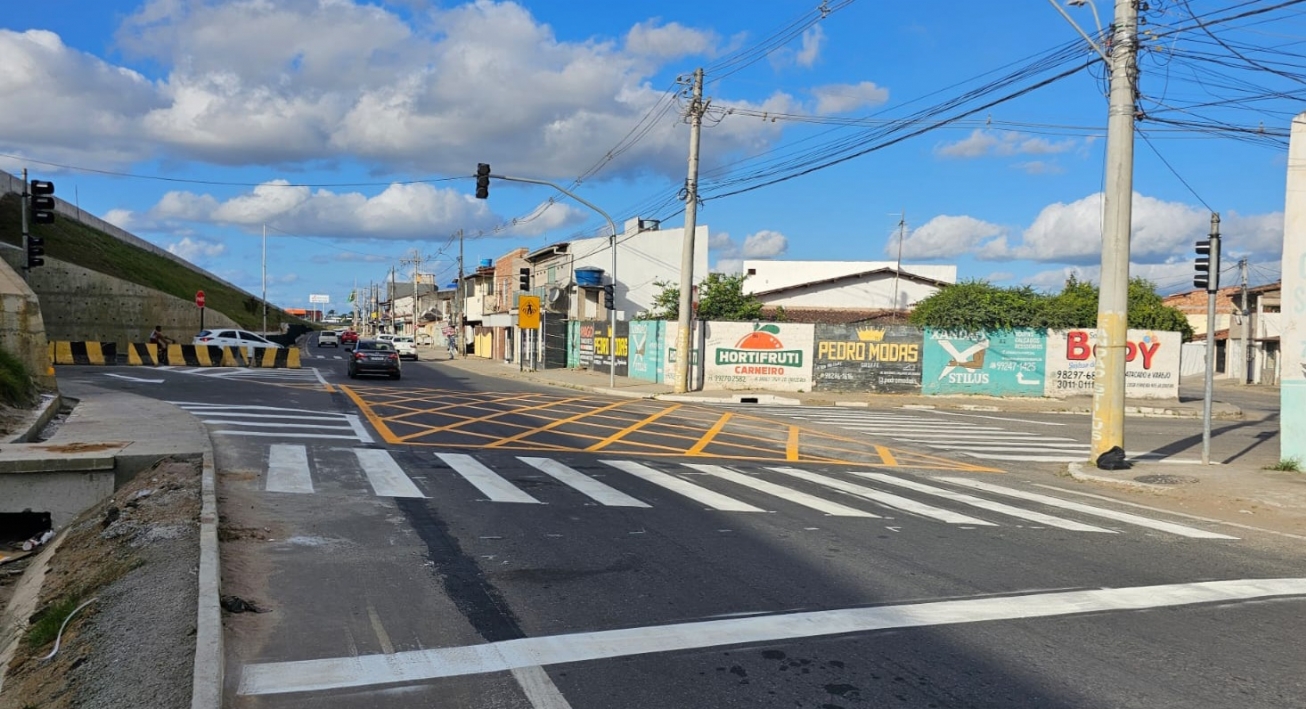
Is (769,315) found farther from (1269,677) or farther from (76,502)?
(1269,677)

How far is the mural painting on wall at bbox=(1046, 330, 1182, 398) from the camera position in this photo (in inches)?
1270

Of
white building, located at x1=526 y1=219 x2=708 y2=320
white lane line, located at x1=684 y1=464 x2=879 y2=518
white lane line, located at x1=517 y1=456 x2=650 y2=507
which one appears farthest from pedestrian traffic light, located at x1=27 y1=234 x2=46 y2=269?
white building, located at x1=526 y1=219 x2=708 y2=320

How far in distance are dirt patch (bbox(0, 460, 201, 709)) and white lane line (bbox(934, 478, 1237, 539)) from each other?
9.59 metres

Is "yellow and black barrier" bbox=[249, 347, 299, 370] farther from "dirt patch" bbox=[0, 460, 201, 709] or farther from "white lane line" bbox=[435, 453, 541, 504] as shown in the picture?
"dirt patch" bbox=[0, 460, 201, 709]

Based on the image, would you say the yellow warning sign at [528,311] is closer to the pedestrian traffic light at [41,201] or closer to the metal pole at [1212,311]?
the pedestrian traffic light at [41,201]

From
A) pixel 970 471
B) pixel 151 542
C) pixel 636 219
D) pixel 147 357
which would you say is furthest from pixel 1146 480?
pixel 636 219

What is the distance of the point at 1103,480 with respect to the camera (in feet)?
46.2

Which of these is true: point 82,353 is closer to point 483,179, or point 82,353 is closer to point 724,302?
point 483,179

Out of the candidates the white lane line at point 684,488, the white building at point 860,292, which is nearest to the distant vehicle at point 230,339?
the white building at point 860,292

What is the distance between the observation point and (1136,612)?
6.66m

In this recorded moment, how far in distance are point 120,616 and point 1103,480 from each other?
13.1m

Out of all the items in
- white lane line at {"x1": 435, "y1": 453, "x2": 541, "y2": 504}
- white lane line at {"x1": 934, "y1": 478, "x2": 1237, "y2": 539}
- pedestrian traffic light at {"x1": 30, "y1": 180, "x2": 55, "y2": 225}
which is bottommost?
white lane line at {"x1": 934, "y1": 478, "x2": 1237, "y2": 539}

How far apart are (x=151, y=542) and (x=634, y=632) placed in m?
4.22

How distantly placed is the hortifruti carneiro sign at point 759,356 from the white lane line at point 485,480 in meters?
19.8
